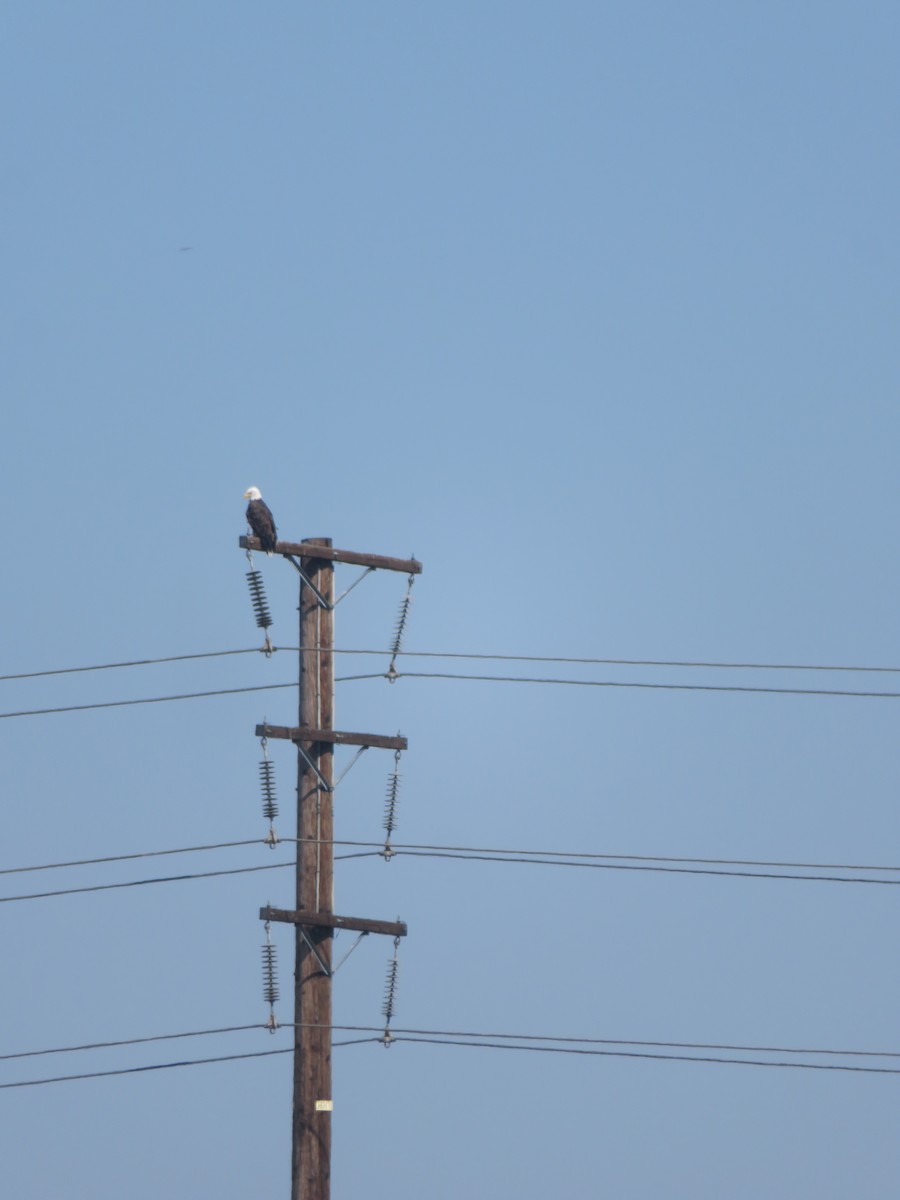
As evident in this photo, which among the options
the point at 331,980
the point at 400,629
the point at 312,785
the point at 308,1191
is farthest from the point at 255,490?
the point at 308,1191

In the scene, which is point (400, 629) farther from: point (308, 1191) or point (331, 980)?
point (308, 1191)

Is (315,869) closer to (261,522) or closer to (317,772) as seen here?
(317,772)

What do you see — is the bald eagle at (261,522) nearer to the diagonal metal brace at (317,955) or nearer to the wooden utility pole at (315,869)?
the wooden utility pole at (315,869)

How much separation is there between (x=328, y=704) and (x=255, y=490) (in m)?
2.98

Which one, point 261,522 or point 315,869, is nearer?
point 315,869

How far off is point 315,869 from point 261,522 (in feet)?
12.3

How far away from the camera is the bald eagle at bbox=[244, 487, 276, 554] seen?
17.4 meters

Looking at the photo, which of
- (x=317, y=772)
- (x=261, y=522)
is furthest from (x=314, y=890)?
(x=261, y=522)

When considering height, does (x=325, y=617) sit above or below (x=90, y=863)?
above

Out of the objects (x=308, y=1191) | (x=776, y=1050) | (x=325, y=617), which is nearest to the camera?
(x=308, y=1191)

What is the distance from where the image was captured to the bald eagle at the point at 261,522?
1745 centimetres

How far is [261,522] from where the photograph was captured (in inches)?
700

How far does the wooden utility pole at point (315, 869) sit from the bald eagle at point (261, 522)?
0.48m

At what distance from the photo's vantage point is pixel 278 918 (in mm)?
16125
